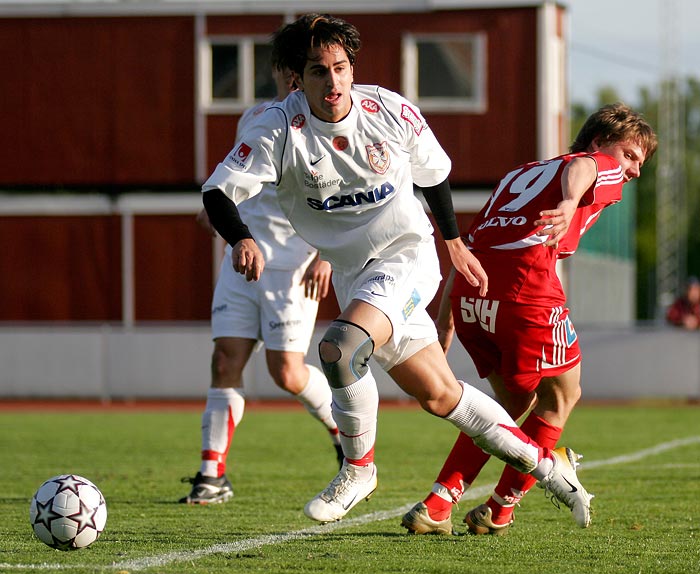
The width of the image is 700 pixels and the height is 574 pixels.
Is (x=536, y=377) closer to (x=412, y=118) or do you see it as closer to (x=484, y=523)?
(x=484, y=523)

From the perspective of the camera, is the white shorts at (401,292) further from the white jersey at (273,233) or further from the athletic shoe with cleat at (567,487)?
the white jersey at (273,233)

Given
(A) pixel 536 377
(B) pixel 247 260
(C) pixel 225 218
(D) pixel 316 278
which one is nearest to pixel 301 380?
(D) pixel 316 278

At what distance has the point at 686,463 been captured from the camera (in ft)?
31.4

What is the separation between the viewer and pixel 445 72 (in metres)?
24.1

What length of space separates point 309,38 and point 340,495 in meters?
1.86

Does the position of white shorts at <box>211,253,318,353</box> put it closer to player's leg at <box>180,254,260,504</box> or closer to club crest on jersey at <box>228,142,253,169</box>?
player's leg at <box>180,254,260,504</box>

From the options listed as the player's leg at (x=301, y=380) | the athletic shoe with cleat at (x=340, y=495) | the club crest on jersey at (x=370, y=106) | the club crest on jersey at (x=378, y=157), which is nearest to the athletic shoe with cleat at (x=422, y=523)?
the athletic shoe with cleat at (x=340, y=495)

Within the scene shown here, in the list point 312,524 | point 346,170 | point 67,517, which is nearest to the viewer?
point 67,517

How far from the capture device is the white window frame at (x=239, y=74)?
79.9 feet

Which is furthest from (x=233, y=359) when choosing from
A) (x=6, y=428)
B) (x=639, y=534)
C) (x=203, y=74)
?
(x=203, y=74)

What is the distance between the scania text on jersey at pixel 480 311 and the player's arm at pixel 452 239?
8.0 inches

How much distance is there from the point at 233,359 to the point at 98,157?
58.6ft

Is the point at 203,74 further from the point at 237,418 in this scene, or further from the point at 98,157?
the point at 237,418

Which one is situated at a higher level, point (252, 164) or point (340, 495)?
point (252, 164)
